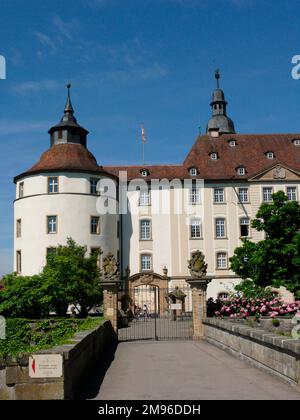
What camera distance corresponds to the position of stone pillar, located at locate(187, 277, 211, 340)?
20812 millimetres

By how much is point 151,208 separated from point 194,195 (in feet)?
12.7

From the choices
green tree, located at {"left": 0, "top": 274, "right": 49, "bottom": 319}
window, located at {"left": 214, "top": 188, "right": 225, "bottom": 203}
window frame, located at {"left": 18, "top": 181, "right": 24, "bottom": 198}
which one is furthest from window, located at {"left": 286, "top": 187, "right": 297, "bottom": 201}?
green tree, located at {"left": 0, "top": 274, "right": 49, "bottom": 319}

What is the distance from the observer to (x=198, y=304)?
21016 mm

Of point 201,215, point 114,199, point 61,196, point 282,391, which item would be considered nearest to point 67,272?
point 61,196

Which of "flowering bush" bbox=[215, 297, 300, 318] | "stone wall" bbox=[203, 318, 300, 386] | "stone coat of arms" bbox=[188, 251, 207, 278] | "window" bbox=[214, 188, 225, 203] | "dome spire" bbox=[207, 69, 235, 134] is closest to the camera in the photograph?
"stone wall" bbox=[203, 318, 300, 386]

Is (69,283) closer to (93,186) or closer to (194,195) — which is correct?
(93,186)

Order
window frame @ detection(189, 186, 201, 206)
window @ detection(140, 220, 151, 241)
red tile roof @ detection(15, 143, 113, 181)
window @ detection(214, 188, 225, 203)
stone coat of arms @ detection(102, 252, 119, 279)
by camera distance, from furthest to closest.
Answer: window @ detection(140, 220, 151, 241) → window @ detection(214, 188, 225, 203) → window frame @ detection(189, 186, 201, 206) → red tile roof @ detection(15, 143, 113, 181) → stone coat of arms @ detection(102, 252, 119, 279)

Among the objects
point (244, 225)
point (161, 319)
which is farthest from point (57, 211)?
point (244, 225)

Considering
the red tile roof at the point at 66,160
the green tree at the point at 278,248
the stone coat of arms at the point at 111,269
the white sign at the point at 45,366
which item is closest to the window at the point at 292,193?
the red tile roof at the point at 66,160

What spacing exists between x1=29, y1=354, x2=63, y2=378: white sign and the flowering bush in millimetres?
9263

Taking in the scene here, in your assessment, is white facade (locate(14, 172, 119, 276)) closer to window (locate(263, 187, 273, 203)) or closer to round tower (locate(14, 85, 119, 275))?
round tower (locate(14, 85, 119, 275))

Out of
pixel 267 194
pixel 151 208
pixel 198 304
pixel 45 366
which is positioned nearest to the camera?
pixel 45 366
